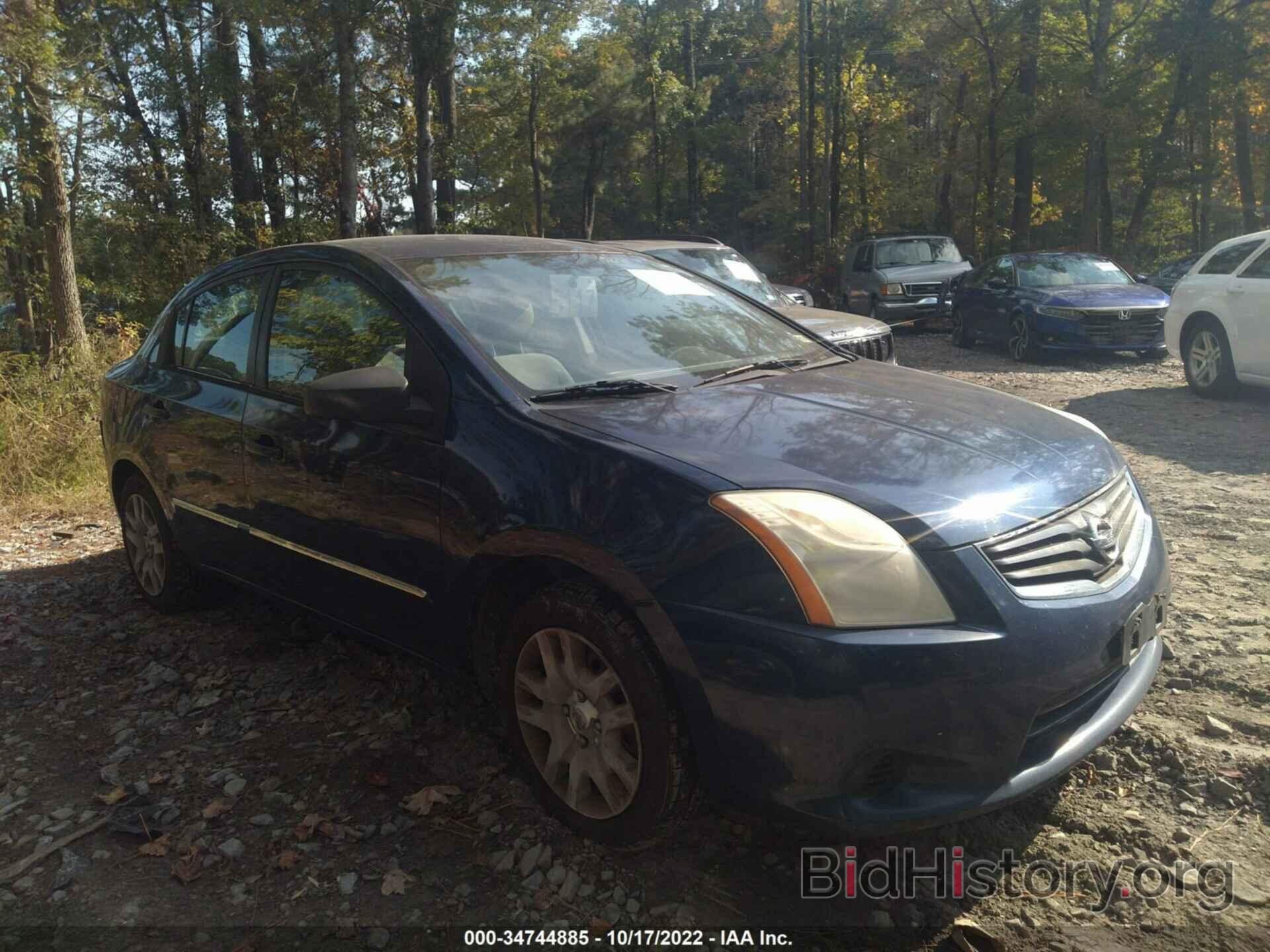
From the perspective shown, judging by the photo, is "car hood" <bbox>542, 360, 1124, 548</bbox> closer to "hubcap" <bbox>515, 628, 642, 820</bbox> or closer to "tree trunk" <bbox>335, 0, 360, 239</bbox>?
"hubcap" <bbox>515, 628, 642, 820</bbox>

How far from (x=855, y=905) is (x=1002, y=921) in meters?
0.36

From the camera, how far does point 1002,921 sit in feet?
8.14

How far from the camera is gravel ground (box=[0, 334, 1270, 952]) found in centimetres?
256

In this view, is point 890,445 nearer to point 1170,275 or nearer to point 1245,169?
point 1170,275

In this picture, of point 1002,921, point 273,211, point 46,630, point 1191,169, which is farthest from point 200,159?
point 1191,169

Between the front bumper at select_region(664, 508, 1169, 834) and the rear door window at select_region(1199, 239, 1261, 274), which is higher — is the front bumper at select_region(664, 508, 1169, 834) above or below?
below

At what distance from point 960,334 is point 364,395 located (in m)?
14.3

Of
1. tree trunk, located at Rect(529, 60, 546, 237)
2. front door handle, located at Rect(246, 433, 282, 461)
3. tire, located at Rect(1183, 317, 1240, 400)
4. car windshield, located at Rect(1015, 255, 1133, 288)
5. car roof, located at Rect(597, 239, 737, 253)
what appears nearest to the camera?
front door handle, located at Rect(246, 433, 282, 461)

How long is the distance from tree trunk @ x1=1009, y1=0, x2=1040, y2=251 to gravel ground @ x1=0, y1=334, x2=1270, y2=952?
23.6m

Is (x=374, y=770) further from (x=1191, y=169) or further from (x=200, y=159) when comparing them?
(x=1191, y=169)

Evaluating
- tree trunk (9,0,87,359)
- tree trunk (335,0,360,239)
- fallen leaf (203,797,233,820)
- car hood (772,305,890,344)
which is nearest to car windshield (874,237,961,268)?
tree trunk (335,0,360,239)

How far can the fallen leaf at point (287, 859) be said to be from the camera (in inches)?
113

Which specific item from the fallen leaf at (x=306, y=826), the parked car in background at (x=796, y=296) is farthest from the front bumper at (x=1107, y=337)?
the fallen leaf at (x=306, y=826)

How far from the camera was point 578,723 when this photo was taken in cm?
A: 274
